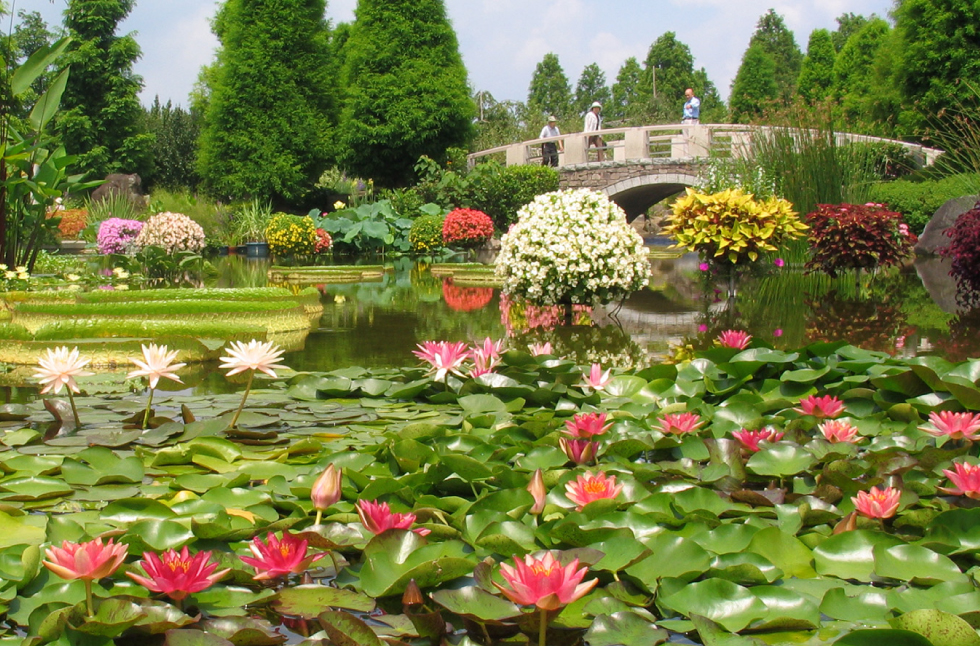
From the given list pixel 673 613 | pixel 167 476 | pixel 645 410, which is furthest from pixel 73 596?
pixel 645 410

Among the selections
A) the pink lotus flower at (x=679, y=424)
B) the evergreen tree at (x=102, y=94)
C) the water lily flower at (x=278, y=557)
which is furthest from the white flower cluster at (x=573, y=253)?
the evergreen tree at (x=102, y=94)

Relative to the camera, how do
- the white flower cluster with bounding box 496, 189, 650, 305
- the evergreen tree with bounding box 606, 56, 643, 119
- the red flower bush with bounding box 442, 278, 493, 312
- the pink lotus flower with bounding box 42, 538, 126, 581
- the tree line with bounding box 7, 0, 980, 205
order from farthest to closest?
the evergreen tree with bounding box 606, 56, 643, 119 → the tree line with bounding box 7, 0, 980, 205 → the red flower bush with bounding box 442, 278, 493, 312 → the white flower cluster with bounding box 496, 189, 650, 305 → the pink lotus flower with bounding box 42, 538, 126, 581

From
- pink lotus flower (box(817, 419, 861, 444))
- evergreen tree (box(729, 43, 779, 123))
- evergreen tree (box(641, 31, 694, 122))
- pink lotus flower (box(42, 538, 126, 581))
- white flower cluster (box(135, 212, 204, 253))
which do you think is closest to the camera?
pink lotus flower (box(42, 538, 126, 581))

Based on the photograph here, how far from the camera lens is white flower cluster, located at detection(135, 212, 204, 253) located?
12609 mm

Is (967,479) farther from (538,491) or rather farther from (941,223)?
(941,223)

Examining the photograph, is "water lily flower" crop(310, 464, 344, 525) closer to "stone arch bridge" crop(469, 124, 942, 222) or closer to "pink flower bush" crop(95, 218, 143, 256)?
"pink flower bush" crop(95, 218, 143, 256)

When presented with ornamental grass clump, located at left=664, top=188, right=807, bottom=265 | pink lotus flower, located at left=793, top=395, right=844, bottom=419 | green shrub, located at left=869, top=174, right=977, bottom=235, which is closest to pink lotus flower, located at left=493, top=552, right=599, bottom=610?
pink lotus flower, located at left=793, top=395, right=844, bottom=419

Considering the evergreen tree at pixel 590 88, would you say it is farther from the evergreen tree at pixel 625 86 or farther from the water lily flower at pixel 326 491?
the water lily flower at pixel 326 491

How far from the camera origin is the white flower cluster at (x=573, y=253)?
21.1 ft

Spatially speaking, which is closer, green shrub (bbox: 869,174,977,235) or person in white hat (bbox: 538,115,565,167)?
green shrub (bbox: 869,174,977,235)

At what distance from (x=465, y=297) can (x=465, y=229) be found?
20.8ft

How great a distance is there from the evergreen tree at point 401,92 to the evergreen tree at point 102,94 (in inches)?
470

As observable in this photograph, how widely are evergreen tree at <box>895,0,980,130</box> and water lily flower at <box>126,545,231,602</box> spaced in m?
21.5

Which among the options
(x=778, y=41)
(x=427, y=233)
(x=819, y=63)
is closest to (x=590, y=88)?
(x=778, y=41)
